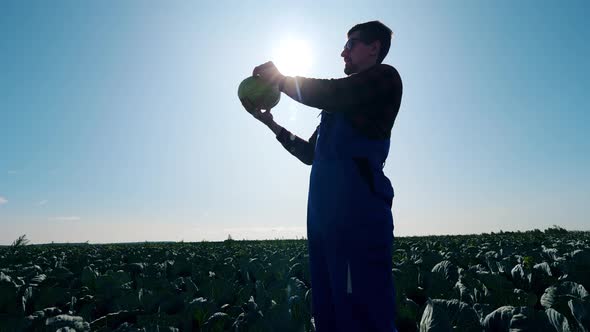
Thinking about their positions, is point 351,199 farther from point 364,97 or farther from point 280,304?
point 280,304

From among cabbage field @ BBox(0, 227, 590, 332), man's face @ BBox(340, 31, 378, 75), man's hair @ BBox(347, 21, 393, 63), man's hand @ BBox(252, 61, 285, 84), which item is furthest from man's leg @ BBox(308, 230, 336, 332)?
man's hair @ BBox(347, 21, 393, 63)

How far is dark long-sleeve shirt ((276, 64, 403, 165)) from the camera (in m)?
2.14

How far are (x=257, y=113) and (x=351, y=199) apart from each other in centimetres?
146

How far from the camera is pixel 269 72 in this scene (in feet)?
8.05

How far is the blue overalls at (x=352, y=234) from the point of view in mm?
1988

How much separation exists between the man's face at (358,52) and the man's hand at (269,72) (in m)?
0.54

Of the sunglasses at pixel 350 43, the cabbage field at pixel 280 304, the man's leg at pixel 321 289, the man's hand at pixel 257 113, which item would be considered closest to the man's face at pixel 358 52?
the sunglasses at pixel 350 43

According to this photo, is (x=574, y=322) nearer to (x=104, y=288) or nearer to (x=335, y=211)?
(x=335, y=211)

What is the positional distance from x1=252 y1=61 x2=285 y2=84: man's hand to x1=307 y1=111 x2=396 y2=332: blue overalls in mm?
511

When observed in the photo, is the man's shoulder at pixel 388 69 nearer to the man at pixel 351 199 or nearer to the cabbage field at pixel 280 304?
the man at pixel 351 199

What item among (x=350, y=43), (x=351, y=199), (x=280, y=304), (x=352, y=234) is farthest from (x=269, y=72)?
(x=280, y=304)

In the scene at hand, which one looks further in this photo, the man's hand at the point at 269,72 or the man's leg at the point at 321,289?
the man's hand at the point at 269,72

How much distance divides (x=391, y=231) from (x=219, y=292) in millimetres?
2386

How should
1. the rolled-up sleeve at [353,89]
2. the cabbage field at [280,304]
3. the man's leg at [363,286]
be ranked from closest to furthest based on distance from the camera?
the man's leg at [363,286]
the rolled-up sleeve at [353,89]
the cabbage field at [280,304]
